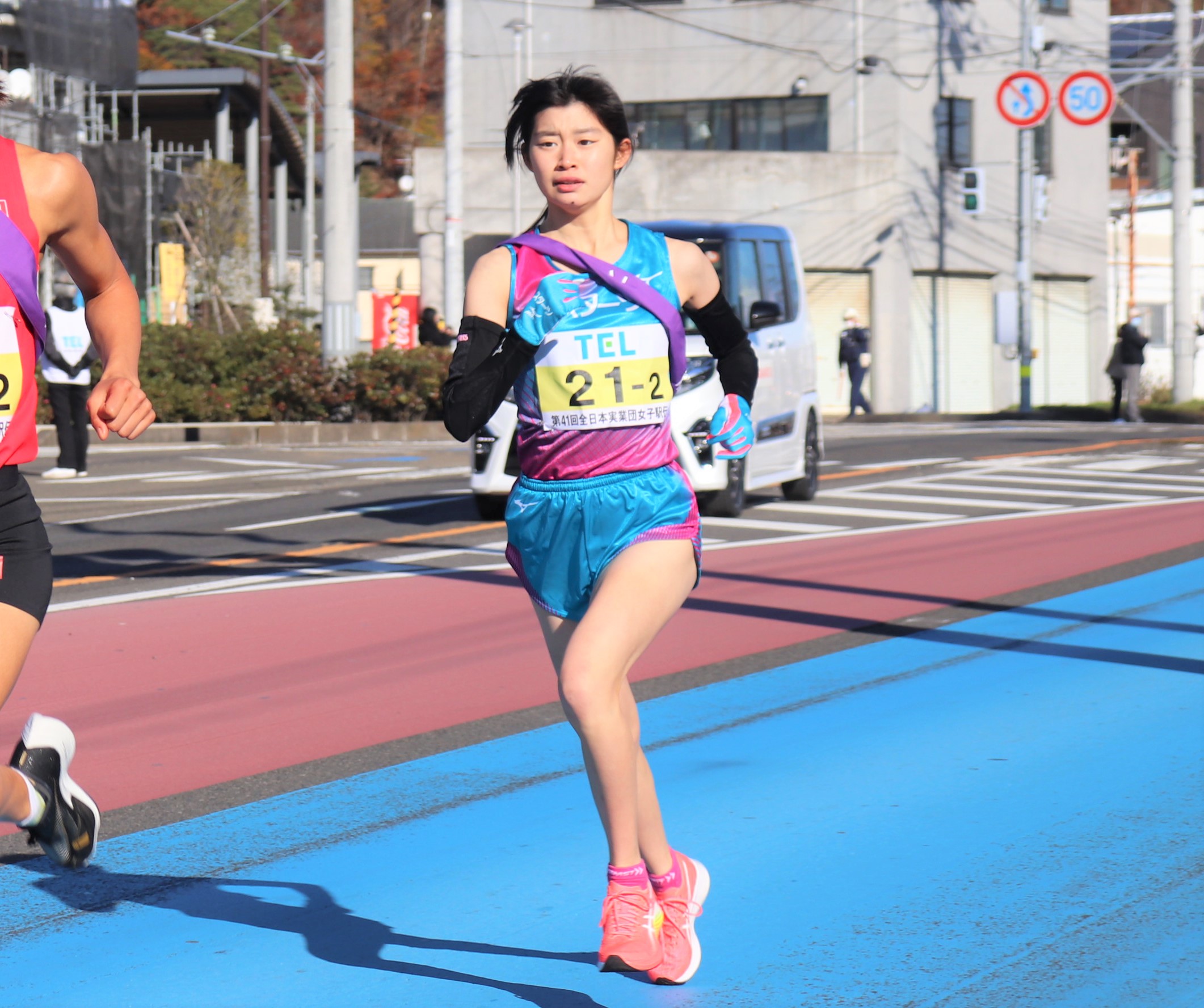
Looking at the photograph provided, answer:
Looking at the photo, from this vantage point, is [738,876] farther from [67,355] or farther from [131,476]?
[131,476]

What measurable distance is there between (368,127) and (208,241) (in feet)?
129

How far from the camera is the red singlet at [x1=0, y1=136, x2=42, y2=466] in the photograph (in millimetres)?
3422

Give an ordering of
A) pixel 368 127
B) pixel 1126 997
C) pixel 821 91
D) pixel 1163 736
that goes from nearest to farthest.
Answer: pixel 1126 997 < pixel 1163 736 < pixel 821 91 < pixel 368 127

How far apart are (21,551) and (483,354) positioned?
988 mm

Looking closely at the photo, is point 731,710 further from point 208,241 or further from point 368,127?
point 368,127

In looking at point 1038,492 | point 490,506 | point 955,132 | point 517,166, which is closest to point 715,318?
point 490,506

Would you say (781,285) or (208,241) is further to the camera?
(208,241)

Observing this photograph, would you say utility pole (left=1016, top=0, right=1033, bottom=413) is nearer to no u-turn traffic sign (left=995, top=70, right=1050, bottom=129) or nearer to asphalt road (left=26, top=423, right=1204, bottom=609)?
no u-turn traffic sign (left=995, top=70, right=1050, bottom=129)

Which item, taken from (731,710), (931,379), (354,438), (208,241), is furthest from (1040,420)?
(731,710)

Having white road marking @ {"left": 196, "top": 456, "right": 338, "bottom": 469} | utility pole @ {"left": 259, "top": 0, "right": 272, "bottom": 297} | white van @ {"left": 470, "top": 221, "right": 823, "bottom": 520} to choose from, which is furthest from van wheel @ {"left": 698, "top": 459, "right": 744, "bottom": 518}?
utility pole @ {"left": 259, "top": 0, "right": 272, "bottom": 297}

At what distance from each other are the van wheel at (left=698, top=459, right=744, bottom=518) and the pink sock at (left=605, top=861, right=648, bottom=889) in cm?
951

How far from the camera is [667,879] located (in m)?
3.78

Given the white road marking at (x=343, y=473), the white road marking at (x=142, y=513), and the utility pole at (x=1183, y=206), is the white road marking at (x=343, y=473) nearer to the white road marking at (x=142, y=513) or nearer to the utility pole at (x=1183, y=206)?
the white road marking at (x=142, y=513)

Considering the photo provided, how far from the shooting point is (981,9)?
4106cm
